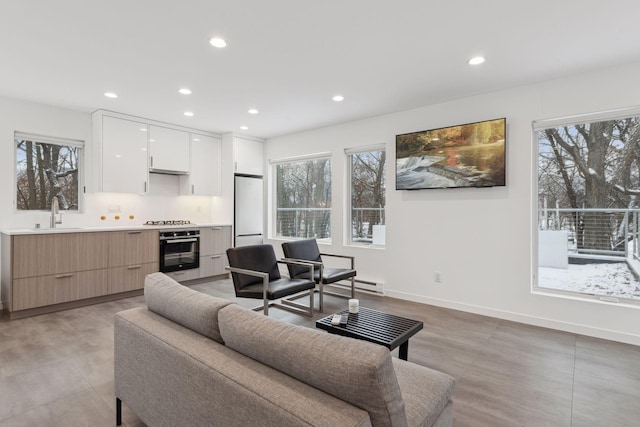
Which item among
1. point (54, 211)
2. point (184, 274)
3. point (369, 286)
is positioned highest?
point (54, 211)

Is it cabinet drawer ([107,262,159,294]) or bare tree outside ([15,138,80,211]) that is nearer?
bare tree outside ([15,138,80,211])

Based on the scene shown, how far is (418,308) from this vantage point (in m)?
4.04

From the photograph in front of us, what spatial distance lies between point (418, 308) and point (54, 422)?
3458 millimetres

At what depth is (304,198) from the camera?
5.82m

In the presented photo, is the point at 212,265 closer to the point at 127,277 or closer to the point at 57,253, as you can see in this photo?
the point at 127,277

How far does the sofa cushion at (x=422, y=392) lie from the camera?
47.9 inches

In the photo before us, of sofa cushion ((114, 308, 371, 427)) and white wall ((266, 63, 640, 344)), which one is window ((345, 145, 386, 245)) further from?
sofa cushion ((114, 308, 371, 427))

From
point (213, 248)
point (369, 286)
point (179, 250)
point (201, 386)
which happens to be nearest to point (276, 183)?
point (213, 248)

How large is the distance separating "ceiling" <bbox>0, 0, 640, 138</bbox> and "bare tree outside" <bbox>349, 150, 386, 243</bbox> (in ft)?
3.43

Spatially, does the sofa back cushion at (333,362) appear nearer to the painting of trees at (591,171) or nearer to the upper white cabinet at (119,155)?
the painting of trees at (591,171)

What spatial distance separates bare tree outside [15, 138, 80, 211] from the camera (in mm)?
4164

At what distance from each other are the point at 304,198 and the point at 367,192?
4.22 ft

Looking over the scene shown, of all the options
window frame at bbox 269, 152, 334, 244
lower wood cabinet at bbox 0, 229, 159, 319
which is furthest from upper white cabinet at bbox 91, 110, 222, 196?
window frame at bbox 269, 152, 334, 244

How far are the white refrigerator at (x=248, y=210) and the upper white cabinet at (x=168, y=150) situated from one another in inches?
35.7
